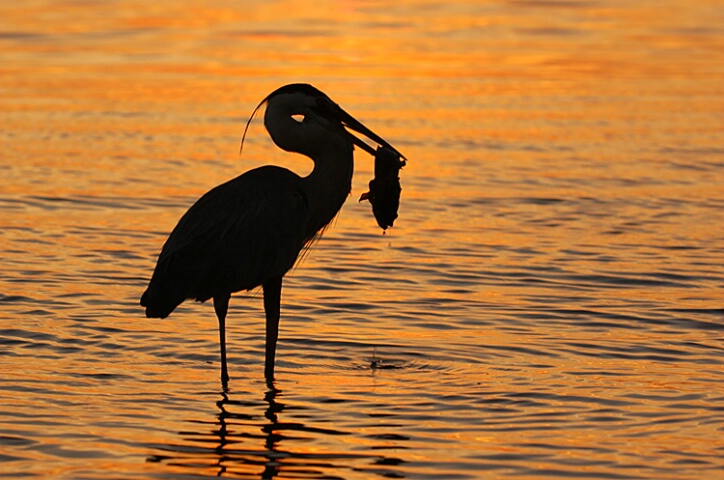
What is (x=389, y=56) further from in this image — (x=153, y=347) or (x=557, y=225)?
(x=153, y=347)

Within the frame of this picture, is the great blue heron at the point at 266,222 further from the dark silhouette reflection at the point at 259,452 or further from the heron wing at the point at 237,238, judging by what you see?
the dark silhouette reflection at the point at 259,452

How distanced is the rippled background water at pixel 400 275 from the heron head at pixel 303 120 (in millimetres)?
1408

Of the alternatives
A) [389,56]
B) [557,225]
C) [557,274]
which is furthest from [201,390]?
[389,56]

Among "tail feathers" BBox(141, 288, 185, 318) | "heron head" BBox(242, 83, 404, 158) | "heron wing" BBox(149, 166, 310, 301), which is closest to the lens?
"tail feathers" BBox(141, 288, 185, 318)

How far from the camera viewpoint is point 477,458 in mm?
8055

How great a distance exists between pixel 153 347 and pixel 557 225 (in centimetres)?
549

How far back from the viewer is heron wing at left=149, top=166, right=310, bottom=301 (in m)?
9.44

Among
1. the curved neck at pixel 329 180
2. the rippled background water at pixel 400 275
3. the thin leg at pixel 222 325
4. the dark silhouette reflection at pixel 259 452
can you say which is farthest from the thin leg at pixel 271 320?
the dark silhouette reflection at pixel 259 452

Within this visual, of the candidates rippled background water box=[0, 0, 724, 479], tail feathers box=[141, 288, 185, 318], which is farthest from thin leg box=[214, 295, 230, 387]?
tail feathers box=[141, 288, 185, 318]

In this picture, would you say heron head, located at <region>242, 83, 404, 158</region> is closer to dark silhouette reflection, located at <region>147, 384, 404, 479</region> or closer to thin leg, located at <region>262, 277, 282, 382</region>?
thin leg, located at <region>262, 277, 282, 382</region>

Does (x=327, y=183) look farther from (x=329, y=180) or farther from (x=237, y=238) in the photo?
(x=237, y=238)

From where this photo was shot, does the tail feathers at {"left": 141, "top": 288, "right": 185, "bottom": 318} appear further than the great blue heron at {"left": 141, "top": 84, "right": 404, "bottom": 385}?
No

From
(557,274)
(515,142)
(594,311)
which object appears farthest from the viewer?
(515,142)

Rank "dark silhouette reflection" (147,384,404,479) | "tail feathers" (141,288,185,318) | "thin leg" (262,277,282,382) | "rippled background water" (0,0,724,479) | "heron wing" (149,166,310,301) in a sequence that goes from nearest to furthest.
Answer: "dark silhouette reflection" (147,384,404,479), "rippled background water" (0,0,724,479), "tail feathers" (141,288,185,318), "heron wing" (149,166,310,301), "thin leg" (262,277,282,382)
